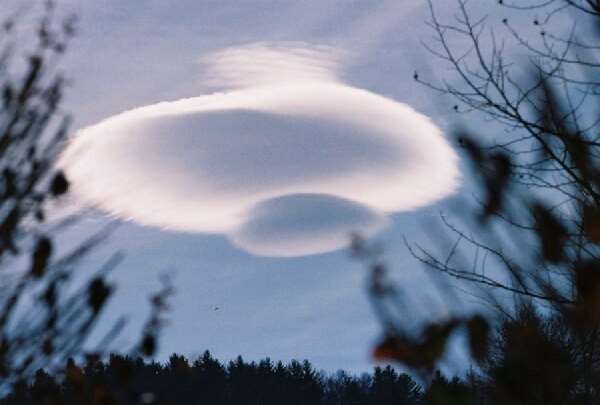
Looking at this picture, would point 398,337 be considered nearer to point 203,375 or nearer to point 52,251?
point 52,251

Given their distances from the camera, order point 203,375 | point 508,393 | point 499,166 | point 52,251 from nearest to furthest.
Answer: point 508,393 < point 499,166 < point 52,251 < point 203,375

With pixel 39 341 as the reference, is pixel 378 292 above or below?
below

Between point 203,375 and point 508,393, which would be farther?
point 203,375

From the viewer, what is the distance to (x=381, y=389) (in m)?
70.6

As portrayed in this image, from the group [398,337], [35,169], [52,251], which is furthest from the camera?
[35,169]

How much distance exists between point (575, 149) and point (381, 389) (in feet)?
229

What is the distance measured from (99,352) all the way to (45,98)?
1.56 metres

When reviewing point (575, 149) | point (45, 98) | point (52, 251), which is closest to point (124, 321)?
point (52, 251)

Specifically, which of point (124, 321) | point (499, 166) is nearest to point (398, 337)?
point (499, 166)

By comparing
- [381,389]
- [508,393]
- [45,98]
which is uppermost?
[381,389]

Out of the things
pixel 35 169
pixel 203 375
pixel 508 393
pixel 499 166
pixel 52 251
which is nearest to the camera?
pixel 508 393

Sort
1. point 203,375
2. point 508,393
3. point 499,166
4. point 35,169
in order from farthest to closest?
point 203,375 < point 35,169 < point 499,166 < point 508,393

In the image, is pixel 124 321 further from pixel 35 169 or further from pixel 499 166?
pixel 499 166

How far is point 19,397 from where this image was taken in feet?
14.7
